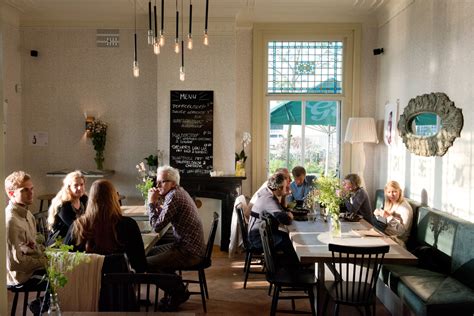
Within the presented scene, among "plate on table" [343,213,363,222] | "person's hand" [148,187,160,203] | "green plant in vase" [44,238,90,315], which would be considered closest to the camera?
"green plant in vase" [44,238,90,315]

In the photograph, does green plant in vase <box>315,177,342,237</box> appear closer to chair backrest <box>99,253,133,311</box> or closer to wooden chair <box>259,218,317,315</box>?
wooden chair <box>259,218,317,315</box>

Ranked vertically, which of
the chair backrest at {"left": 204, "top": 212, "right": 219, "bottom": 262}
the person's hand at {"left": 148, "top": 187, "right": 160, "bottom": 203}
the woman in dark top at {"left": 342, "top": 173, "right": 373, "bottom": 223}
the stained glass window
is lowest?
the chair backrest at {"left": 204, "top": 212, "right": 219, "bottom": 262}

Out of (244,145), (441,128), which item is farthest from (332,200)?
(244,145)

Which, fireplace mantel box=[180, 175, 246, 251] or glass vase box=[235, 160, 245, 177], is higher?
glass vase box=[235, 160, 245, 177]

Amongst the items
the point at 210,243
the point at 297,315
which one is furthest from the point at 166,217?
the point at 297,315

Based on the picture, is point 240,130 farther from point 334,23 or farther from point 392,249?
point 392,249

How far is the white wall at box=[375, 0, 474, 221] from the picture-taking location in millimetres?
4234

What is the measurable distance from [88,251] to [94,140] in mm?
4133

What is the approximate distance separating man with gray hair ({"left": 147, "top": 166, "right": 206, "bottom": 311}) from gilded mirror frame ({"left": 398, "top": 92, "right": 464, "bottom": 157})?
256 cm

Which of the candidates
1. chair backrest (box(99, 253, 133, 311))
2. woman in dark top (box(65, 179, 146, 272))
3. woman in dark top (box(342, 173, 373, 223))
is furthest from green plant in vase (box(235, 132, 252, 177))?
chair backrest (box(99, 253, 133, 311))

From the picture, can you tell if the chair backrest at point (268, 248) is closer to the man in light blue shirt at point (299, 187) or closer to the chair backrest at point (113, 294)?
the chair backrest at point (113, 294)

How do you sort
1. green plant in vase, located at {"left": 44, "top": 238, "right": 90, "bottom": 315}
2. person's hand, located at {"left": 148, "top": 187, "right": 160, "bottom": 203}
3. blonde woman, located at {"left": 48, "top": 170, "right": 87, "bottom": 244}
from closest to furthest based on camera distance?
green plant in vase, located at {"left": 44, "top": 238, "right": 90, "bottom": 315} < blonde woman, located at {"left": 48, "top": 170, "right": 87, "bottom": 244} < person's hand, located at {"left": 148, "top": 187, "right": 160, "bottom": 203}

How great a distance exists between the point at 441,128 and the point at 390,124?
161 centimetres

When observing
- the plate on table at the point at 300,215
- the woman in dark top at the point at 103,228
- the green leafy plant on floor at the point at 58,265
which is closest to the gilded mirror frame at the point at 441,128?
the plate on table at the point at 300,215
